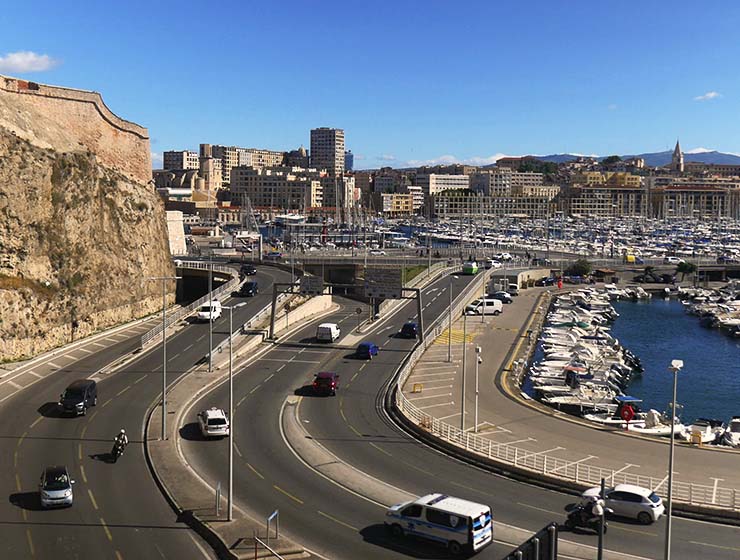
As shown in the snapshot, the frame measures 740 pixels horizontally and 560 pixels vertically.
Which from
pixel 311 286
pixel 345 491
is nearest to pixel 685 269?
pixel 311 286

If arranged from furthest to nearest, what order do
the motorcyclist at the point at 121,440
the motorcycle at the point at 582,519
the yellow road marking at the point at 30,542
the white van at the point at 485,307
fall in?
the white van at the point at 485,307, the motorcyclist at the point at 121,440, the motorcycle at the point at 582,519, the yellow road marking at the point at 30,542

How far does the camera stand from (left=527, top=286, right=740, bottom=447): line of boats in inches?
1438

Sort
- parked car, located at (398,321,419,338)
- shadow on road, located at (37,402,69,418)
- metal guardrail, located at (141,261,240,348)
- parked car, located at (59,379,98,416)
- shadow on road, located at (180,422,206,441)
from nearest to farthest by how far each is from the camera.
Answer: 1. shadow on road, located at (180,422,206,441)
2. parked car, located at (59,379,98,416)
3. shadow on road, located at (37,402,69,418)
4. metal guardrail, located at (141,261,240,348)
5. parked car, located at (398,321,419,338)

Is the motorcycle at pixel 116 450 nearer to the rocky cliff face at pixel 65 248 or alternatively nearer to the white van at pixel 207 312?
the rocky cliff face at pixel 65 248

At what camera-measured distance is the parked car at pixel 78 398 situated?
31859 millimetres

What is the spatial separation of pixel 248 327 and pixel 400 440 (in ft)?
73.7

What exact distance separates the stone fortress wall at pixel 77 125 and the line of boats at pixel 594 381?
116 ft

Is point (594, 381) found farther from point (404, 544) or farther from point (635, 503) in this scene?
point (404, 544)

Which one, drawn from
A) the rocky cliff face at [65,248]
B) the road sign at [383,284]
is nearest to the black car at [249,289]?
the rocky cliff face at [65,248]

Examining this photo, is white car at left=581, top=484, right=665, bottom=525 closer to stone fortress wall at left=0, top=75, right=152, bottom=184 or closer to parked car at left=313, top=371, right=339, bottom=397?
parked car at left=313, top=371, right=339, bottom=397

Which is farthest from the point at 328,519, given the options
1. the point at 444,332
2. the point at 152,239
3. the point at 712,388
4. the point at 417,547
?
the point at 152,239

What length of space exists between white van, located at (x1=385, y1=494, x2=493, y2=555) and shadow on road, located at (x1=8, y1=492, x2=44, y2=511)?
9.60 meters

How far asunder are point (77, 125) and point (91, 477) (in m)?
41.4

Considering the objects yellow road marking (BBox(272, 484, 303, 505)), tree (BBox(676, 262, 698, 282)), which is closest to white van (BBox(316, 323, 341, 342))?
yellow road marking (BBox(272, 484, 303, 505))
